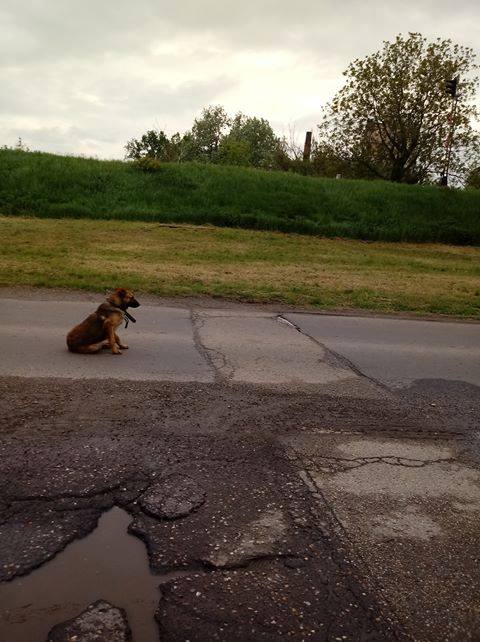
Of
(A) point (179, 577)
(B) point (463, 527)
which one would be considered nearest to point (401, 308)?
(B) point (463, 527)

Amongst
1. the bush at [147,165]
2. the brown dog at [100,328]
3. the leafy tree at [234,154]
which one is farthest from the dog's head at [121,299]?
the leafy tree at [234,154]

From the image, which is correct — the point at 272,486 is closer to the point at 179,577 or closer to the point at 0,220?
the point at 179,577

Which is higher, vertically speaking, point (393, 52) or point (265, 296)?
point (393, 52)

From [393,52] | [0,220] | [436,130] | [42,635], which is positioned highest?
[393,52]

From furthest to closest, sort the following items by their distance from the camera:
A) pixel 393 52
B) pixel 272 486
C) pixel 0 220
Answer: pixel 393 52 → pixel 0 220 → pixel 272 486

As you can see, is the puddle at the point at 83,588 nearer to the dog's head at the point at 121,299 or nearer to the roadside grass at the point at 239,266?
the dog's head at the point at 121,299

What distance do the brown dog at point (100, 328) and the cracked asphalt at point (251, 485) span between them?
0.21 metres

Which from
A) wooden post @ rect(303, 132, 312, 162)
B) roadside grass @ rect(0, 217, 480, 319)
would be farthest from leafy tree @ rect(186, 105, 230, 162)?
roadside grass @ rect(0, 217, 480, 319)

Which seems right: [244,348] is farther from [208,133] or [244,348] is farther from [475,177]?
[208,133]

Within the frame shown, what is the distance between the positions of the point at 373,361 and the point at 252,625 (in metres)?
5.46

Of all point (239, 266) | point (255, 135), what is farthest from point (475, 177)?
point (255, 135)

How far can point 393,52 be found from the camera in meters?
33.3

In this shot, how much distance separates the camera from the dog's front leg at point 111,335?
23.0ft

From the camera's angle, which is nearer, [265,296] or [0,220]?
[265,296]
